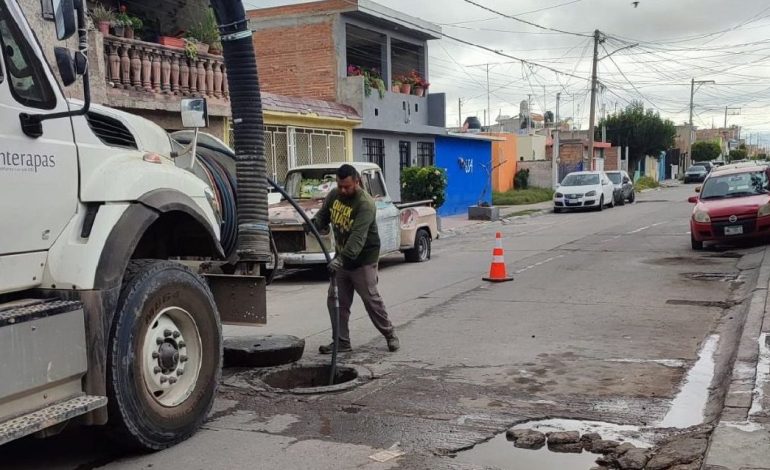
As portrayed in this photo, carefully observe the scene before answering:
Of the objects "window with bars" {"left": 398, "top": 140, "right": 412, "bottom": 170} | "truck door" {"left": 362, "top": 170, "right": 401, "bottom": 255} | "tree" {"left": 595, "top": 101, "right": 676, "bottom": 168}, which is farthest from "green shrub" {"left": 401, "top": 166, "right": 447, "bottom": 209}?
"tree" {"left": 595, "top": 101, "right": 676, "bottom": 168}

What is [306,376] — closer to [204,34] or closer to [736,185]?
[204,34]

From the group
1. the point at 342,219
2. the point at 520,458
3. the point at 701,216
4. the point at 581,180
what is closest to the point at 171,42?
the point at 342,219

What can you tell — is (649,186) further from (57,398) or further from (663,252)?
(57,398)

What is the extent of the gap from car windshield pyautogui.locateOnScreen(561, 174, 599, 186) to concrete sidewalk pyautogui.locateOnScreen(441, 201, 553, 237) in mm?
1394

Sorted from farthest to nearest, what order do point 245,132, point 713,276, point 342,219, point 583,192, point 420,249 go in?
point 583,192 < point 420,249 < point 713,276 < point 342,219 < point 245,132

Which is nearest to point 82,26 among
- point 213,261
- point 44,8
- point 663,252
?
point 44,8

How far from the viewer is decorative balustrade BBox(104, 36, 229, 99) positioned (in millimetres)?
12883

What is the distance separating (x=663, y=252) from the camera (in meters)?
14.8

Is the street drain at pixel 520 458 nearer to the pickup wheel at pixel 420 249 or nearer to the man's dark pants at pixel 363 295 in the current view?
the man's dark pants at pixel 363 295

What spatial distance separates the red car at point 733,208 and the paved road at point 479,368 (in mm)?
1024

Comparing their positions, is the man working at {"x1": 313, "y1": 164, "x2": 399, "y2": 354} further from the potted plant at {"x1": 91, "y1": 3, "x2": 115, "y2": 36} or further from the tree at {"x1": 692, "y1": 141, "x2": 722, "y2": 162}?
the tree at {"x1": 692, "y1": 141, "x2": 722, "y2": 162}

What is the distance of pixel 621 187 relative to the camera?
32406mm

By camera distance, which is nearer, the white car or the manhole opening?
the manhole opening

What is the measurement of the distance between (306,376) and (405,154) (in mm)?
19681
